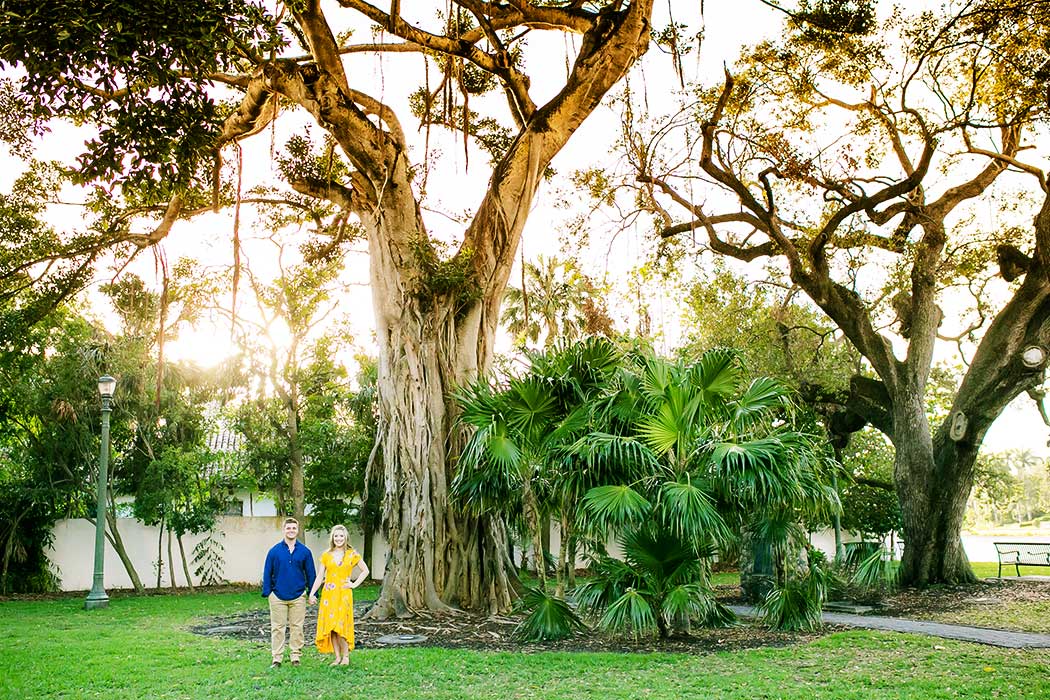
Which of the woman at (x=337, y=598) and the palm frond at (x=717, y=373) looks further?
the palm frond at (x=717, y=373)

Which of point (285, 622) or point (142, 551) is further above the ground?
point (142, 551)

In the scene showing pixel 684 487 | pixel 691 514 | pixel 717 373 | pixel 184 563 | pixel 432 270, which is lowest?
pixel 184 563

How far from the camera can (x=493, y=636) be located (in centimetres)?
1051

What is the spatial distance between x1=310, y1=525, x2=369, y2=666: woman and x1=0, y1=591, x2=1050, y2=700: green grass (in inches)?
9.6

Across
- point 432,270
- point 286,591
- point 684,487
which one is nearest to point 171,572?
point 432,270

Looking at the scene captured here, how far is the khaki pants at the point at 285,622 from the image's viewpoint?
8203 mm

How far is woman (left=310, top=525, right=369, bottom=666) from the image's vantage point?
820cm

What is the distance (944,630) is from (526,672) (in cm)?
561

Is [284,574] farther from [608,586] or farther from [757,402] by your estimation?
[757,402]

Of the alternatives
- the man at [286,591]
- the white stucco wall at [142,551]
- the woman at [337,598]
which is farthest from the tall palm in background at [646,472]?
the white stucco wall at [142,551]

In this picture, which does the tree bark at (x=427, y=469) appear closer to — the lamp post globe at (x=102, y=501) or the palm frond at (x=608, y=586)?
the palm frond at (x=608, y=586)

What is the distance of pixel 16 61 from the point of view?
5914mm

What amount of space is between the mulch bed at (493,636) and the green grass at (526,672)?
0.51 meters

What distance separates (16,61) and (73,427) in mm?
13470
